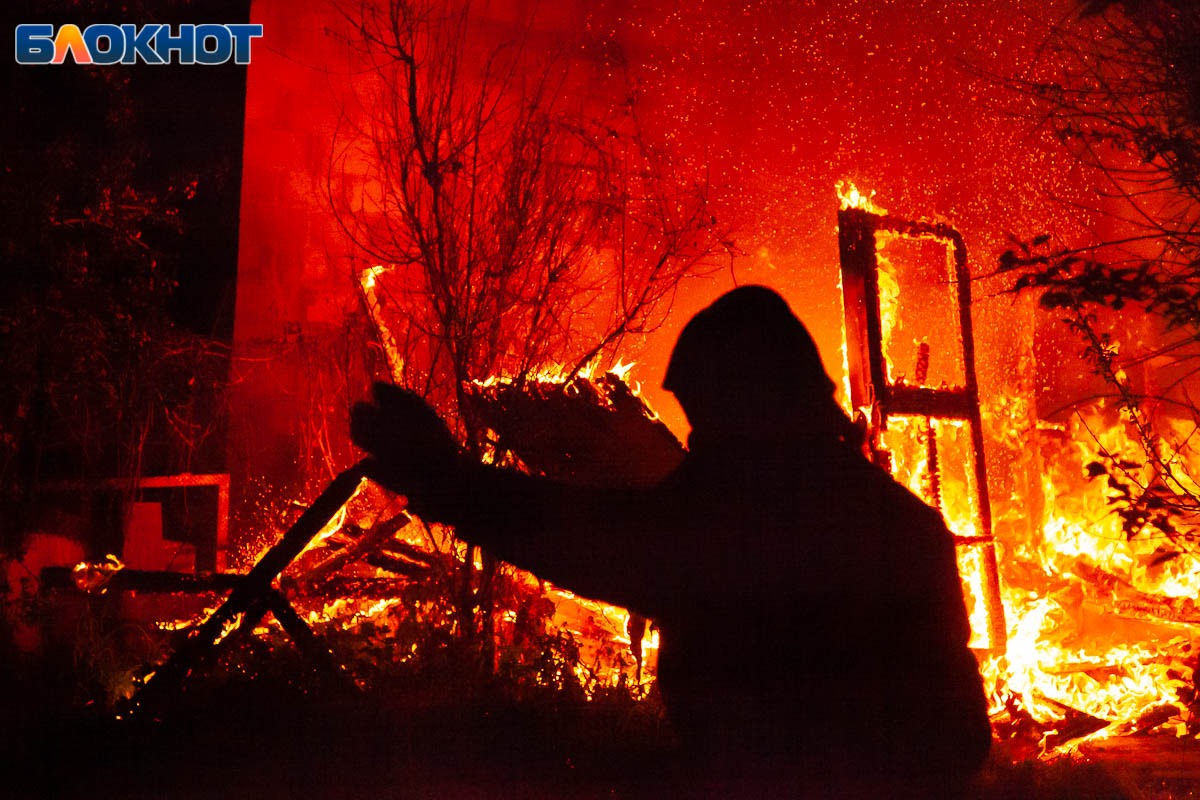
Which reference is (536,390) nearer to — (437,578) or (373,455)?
(437,578)

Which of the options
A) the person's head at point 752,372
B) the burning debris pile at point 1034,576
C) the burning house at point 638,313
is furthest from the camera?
the burning debris pile at point 1034,576

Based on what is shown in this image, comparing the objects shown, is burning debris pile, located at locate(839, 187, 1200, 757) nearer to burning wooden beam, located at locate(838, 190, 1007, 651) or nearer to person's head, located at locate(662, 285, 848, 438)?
burning wooden beam, located at locate(838, 190, 1007, 651)

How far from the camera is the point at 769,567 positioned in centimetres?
223

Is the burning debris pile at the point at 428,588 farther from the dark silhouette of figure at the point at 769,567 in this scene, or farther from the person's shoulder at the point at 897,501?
the person's shoulder at the point at 897,501

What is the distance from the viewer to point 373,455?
2451mm

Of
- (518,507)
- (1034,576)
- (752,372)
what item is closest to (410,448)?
(518,507)

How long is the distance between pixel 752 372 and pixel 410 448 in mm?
755

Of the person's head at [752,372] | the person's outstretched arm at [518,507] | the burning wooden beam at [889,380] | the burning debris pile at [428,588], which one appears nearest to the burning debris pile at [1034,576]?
the burning wooden beam at [889,380]

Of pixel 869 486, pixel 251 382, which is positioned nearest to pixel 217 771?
pixel 869 486

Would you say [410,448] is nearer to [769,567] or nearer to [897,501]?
[769,567]

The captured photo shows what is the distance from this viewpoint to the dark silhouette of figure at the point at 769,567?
2193 millimetres

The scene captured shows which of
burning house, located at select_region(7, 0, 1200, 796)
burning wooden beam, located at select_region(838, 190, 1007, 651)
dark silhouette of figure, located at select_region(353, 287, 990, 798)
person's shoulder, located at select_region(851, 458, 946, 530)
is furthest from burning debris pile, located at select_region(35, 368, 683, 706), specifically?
person's shoulder, located at select_region(851, 458, 946, 530)

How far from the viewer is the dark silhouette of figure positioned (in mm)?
2193

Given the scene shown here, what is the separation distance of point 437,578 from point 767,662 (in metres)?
4.19
